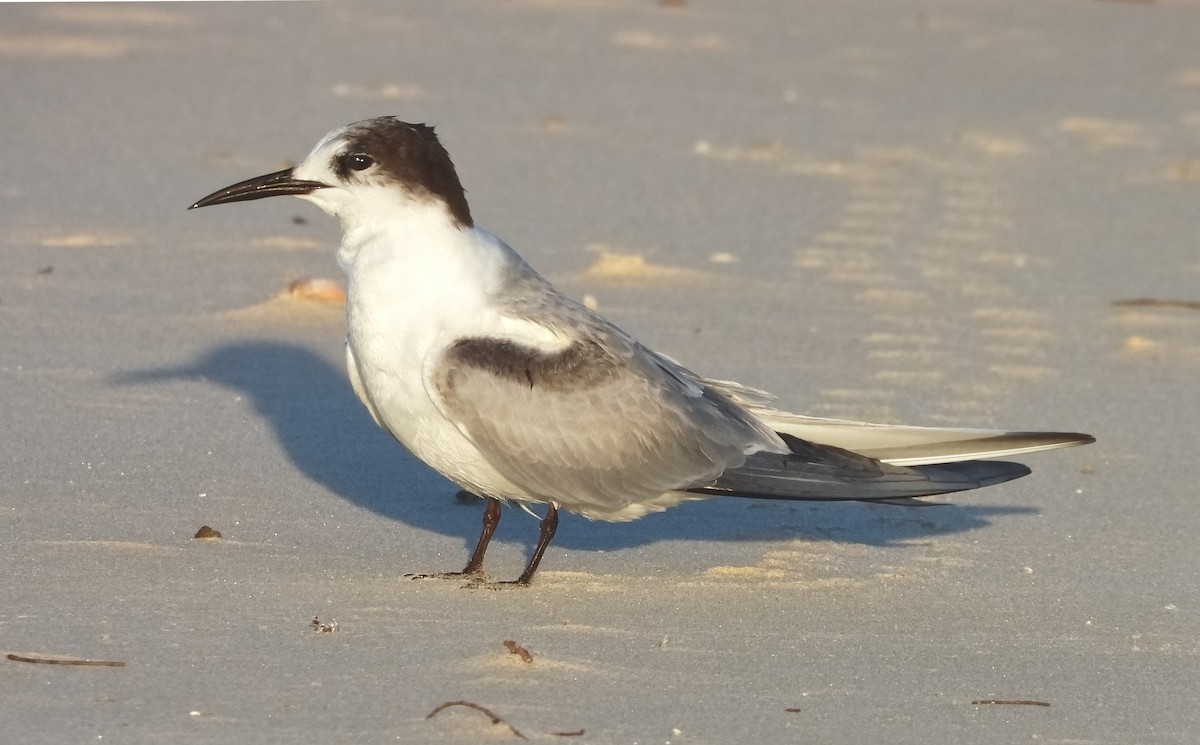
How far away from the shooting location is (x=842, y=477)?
15.7 feet

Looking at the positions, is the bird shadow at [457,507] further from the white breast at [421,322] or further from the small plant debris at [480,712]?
the small plant debris at [480,712]

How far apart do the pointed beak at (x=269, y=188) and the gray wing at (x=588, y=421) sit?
1.99ft

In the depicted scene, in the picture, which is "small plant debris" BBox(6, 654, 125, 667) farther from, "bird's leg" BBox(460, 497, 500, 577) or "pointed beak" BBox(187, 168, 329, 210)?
"pointed beak" BBox(187, 168, 329, 210)

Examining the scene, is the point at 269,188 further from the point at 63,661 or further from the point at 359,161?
the point at 63,661

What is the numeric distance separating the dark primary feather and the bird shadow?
434 mm

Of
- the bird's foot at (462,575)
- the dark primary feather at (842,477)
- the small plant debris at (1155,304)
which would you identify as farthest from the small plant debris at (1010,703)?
the small plant debris at (1155,304)

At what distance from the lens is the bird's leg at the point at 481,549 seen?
4.71m

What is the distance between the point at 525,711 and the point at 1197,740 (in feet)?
4.55

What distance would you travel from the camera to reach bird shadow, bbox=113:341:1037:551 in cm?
526

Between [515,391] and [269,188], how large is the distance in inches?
32.8

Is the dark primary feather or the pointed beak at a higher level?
the pointed beak

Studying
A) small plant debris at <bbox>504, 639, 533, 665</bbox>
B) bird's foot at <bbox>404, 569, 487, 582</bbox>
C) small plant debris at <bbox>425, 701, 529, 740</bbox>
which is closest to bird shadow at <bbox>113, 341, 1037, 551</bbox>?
bird's foot at <bbox>404, 569, 487, 582</bbox>

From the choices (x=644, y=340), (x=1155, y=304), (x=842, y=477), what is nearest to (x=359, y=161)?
(x=842, y=477)

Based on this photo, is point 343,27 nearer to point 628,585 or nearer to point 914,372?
point 914,372
